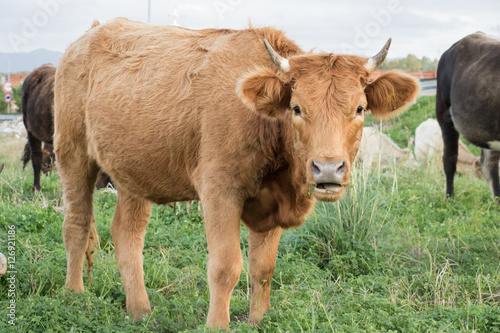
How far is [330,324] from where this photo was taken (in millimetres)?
3977

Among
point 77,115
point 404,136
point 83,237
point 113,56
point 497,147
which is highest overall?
point 113,56

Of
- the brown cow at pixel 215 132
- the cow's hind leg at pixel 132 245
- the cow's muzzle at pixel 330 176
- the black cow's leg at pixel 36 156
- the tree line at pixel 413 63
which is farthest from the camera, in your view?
the tree line at pixel 413 63

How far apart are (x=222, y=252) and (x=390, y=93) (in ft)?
5.52

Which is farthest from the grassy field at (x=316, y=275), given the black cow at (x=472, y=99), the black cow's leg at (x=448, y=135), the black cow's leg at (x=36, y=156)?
the black cow's leg at (x=36, y=156)

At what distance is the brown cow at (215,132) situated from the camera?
3816 millimetres

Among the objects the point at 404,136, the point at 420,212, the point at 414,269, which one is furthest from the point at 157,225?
the point at 404,136

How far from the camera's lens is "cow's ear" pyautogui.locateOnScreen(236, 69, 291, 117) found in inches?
154

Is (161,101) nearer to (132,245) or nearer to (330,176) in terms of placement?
(132,245)

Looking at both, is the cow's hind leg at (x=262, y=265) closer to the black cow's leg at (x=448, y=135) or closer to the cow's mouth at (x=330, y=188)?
the cow's mouth at (x=330, y=188)

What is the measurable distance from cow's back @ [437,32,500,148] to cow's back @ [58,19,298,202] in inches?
197

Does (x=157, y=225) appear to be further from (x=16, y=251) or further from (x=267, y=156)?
(x=267, y=156)

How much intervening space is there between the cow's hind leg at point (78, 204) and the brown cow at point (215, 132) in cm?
1

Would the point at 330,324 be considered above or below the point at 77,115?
below

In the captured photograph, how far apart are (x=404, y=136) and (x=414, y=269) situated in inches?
496
